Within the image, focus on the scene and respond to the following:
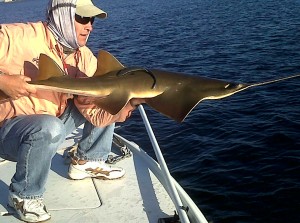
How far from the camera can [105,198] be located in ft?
14.1

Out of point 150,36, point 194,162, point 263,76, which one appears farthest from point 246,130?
point 150,36

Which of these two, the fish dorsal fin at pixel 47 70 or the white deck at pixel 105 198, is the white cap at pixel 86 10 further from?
the white deck at pixel 105 198

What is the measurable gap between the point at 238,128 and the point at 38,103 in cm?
618

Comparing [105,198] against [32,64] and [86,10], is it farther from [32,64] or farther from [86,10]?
[86,10]

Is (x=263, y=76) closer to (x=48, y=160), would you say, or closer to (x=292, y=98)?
(x=292, y=98)

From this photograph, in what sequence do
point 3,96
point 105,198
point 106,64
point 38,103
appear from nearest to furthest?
point 3,96, point 106,64, point 38,103, point 105,198

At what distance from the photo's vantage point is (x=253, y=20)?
23812mm

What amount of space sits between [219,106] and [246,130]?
191cm

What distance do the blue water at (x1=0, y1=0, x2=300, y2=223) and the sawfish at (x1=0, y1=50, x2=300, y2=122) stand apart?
3.20m

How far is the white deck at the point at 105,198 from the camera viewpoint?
3.97 metres

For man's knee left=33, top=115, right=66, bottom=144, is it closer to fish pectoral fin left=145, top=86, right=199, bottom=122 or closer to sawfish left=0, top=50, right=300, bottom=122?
sawfish left=0, top=50, right=300, bottom=122

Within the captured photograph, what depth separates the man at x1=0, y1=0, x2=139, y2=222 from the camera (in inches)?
142

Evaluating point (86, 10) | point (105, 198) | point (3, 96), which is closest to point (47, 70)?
point (3, 96)

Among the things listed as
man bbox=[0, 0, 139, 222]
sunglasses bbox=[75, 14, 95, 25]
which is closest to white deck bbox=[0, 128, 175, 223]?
man bbox=[0, 0, 139, 222]
